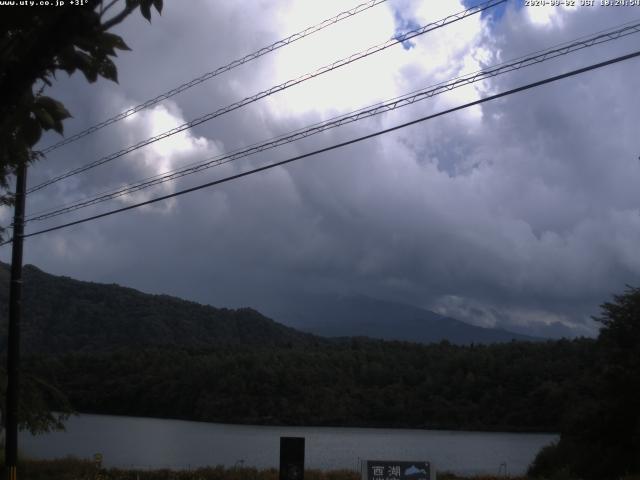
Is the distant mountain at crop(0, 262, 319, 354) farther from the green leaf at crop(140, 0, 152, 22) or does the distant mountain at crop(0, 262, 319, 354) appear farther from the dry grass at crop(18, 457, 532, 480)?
the green leaf at crop(140, 0, 152, 22)

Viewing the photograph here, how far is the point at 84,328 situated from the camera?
85062mm

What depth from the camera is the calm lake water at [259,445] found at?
33781 mm

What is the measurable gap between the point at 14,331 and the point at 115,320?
72.9m

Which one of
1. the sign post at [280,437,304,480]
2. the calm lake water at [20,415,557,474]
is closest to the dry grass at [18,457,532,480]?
the calm lake water at [20,415,557,474]

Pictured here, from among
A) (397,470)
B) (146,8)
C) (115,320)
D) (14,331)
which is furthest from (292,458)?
(115,320)

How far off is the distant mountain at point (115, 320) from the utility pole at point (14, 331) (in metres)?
55.0

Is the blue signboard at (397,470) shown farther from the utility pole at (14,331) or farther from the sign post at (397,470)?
the utility pole at (14,331)

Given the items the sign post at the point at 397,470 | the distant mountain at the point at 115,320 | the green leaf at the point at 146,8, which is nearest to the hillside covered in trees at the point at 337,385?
the distant mountain at the point at 115,320

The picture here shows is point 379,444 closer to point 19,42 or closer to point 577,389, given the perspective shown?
point 577,389

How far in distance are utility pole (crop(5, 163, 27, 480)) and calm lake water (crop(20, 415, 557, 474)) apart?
34.7 ft

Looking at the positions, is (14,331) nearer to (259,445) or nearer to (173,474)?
(173,474)

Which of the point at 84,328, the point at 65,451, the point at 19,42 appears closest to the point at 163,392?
the point at 65,451

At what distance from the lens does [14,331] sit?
1953 cm

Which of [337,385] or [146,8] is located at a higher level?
[146,8]
